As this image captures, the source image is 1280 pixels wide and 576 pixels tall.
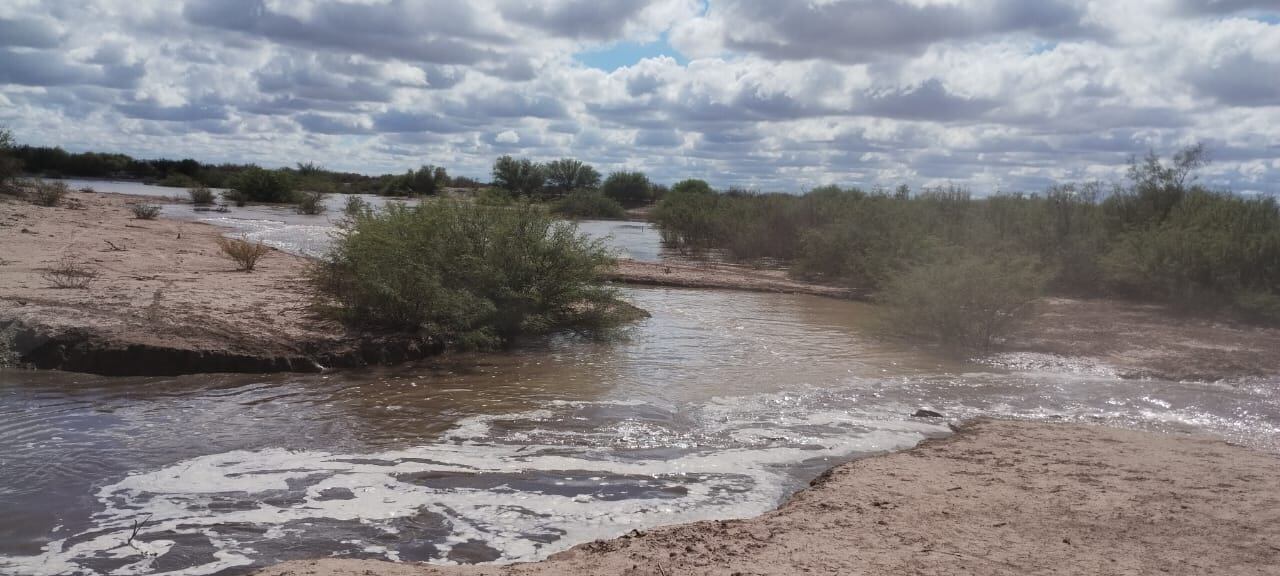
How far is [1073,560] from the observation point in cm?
520

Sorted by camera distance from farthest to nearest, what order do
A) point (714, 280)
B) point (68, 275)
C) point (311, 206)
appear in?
point (311, 206)
point (714, 280)
point (68, 275)

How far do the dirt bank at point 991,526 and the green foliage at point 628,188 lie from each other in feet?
231

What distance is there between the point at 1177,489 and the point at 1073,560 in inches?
79.5

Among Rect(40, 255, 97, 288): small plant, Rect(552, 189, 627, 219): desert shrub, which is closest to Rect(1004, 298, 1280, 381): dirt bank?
Rect(40, 255, 97, 288): small plant

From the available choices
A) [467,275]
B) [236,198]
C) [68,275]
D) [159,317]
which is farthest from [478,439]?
[236,198]

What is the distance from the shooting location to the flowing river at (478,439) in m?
5.87

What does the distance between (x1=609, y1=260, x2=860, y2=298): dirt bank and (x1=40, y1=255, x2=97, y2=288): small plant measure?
9.92 m

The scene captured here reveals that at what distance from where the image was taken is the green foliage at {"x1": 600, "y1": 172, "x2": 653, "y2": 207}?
77625 millimetres

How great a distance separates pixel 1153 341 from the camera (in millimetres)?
14594

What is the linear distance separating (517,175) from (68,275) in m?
56.9

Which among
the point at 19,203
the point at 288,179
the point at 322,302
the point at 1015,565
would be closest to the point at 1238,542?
the point at 1015,565

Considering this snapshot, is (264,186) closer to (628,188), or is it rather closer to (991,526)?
(628,188)

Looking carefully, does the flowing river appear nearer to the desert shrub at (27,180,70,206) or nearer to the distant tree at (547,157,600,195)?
the desert shrub at (27,180,70,206)

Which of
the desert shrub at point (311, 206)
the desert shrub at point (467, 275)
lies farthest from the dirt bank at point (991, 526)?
the desert shrub at point (311, 206)
